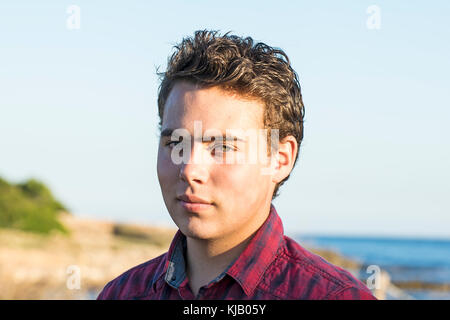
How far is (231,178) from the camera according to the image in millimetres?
2359

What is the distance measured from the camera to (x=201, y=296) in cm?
246

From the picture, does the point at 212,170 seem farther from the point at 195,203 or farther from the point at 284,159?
the point at 284,159

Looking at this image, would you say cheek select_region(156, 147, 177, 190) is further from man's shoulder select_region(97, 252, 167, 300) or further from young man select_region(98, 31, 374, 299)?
man's shoulder select_region(97, 252, 167, 300)

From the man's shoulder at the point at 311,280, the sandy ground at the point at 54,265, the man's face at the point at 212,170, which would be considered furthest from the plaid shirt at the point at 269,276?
the sandy ground at the point at 54,265

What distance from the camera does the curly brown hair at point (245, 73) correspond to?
97.4 inches

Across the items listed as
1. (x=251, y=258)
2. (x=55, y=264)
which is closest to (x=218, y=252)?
(x=251, y=258)

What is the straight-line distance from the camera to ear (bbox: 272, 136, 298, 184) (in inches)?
102

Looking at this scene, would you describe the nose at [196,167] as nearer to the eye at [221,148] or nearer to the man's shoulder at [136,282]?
the eye at [221,148]

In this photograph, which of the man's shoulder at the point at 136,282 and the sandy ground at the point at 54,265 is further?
the sandy ground at the point at 54,265

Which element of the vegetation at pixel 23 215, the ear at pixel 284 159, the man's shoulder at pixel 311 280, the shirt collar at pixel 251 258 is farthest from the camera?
the vegetation at pixel 23 215

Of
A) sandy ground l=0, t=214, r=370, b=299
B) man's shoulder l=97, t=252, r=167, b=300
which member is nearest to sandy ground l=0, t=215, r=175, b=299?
sandy ground l=0, t=214, r=370, b=299

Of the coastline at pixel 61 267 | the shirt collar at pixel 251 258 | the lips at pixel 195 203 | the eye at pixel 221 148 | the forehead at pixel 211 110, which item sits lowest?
the coastline at pixel 61 267

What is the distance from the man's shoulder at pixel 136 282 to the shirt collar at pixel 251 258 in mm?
90
